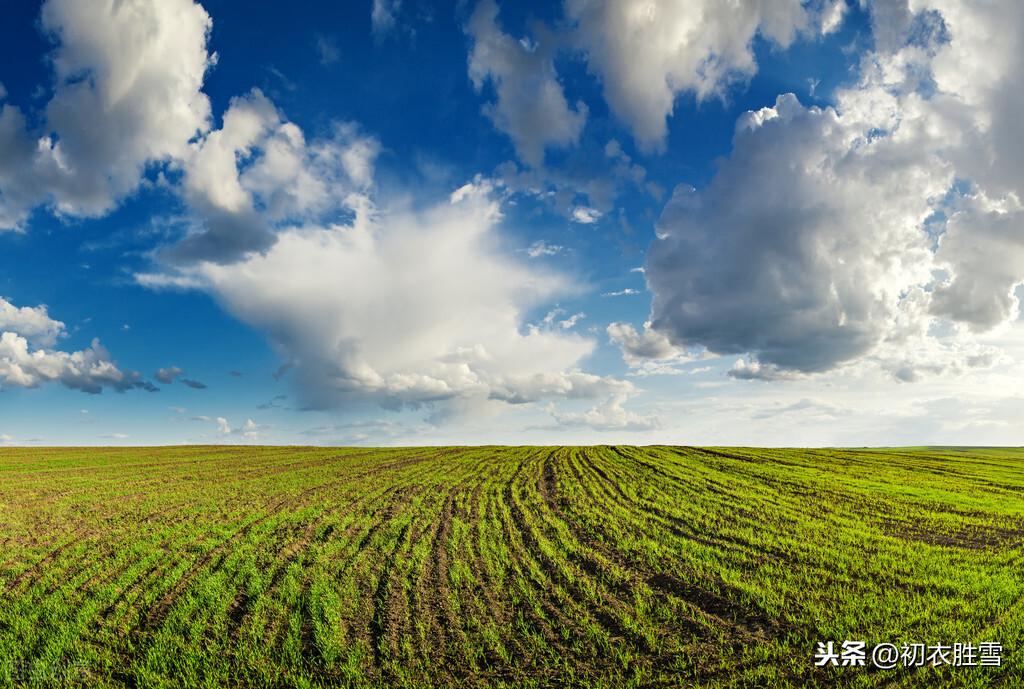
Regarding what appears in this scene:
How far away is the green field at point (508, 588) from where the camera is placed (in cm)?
1029

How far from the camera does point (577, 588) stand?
→ 46.0ft

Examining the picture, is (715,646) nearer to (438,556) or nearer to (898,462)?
(438,556)

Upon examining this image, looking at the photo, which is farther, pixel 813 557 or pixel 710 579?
pixel 813 557

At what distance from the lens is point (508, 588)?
1402cm

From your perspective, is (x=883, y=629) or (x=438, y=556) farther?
(x=438, y=556)

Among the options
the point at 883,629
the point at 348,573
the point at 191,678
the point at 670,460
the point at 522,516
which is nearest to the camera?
the point at 191,678

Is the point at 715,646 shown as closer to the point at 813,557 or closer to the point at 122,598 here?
the point at 813,557

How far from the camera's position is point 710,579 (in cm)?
1440

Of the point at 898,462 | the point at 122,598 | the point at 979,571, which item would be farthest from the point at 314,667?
the point at 898,462

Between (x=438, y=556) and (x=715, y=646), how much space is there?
911 centimetres

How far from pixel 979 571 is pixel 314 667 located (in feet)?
57.0

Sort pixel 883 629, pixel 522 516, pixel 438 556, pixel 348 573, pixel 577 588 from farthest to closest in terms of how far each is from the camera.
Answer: pixel 522 516 → pixel 438 556 → pixel 348 573 → pixel 577 588 → pixel 883 629

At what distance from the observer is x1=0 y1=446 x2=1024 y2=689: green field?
33.8 feet

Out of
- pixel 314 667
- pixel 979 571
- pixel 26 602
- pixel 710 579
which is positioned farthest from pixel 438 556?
pixel 979 571
